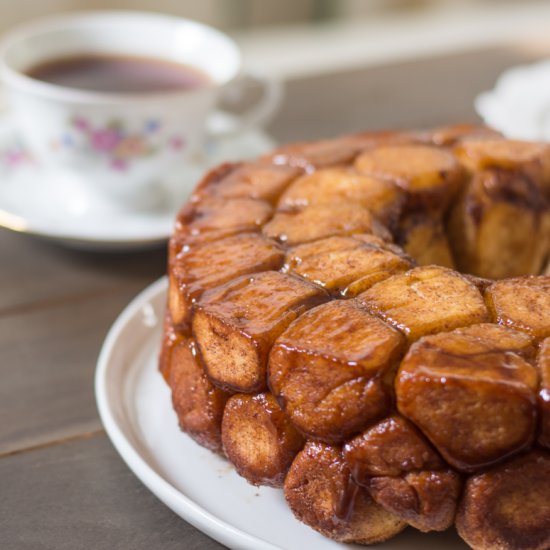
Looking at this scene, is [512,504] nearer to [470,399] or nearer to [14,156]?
[470,399]

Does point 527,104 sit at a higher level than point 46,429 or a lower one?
higher

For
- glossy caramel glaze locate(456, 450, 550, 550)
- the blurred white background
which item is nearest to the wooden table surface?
glossy caramel glaze locate(456, 450, 550, 550)

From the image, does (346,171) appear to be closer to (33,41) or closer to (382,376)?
(382,376)

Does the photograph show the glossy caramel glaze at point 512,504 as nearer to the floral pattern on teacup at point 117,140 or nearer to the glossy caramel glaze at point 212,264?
the glossy caramel glaze at point 212,264

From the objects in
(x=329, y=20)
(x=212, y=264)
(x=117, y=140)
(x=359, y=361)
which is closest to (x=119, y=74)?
(x=117, y=140)

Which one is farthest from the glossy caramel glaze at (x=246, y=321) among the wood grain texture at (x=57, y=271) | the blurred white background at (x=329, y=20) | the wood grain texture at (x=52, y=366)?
the blurred white background at (x=329, y=20)

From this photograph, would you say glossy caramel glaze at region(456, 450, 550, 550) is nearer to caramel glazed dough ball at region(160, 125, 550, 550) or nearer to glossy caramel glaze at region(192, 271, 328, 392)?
caramel glazed dough ball at region(160, 125, 550, 550)

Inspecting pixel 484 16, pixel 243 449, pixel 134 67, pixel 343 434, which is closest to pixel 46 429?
pixel 243 449
